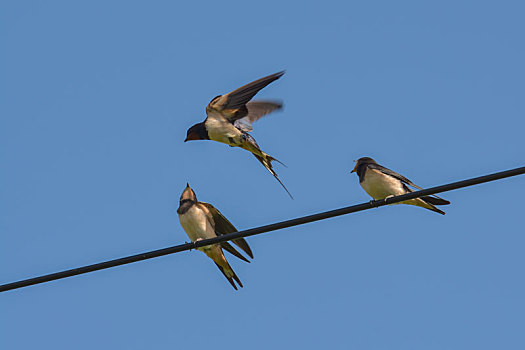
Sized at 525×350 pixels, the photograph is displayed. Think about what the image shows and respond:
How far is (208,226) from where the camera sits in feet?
20.4

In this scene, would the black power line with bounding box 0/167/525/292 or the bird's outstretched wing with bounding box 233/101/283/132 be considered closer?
the black power line with bounding box 0/167/525/292

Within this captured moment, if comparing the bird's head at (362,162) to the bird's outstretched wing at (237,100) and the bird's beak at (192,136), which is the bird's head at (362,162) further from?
the bird's beak at (192,136)

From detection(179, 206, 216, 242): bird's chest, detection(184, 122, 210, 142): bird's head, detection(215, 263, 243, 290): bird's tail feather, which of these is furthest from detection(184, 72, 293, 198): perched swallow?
detection(215, 263, 243, 290): bird's tail feather

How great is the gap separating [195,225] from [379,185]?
139cm

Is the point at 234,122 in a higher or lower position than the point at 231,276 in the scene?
higher

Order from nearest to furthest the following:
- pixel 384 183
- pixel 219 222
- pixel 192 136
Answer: pixel 384 183 → pixel 219 222 → pixel 192 136

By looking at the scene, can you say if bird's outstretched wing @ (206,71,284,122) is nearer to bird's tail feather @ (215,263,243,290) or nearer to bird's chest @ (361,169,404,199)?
bird's chest @ (361,169,404,199)

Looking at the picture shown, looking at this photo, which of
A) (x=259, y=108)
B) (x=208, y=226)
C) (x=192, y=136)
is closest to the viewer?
(x=208, y=226)

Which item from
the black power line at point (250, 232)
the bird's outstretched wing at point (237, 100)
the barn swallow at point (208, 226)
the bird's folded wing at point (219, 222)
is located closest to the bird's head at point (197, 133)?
the bird's outstretched wing at point (237, 100)

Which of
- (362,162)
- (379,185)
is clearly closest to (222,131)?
(362,162)

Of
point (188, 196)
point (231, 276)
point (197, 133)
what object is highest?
point (197, 133)

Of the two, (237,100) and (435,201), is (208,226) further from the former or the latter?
(435,201)

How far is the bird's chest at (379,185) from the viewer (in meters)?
6.06

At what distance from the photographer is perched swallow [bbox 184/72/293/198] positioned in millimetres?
6901
